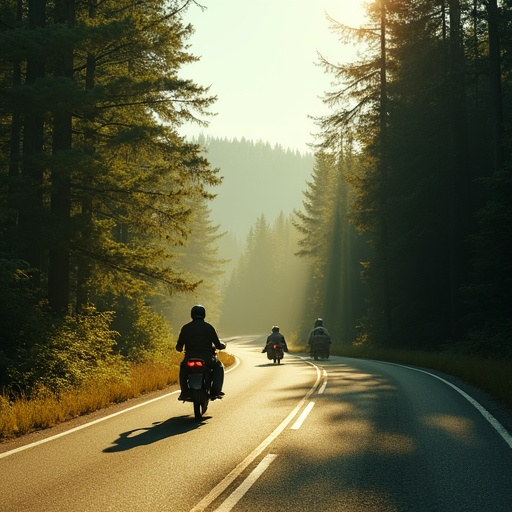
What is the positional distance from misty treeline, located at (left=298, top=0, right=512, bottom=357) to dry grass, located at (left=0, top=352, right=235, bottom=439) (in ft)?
50.5

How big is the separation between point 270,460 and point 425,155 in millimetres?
29843

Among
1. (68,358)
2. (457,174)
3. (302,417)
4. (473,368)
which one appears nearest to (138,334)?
(68,358)

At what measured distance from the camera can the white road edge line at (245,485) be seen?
6.18m

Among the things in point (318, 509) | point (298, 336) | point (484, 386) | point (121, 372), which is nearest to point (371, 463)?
point (318, 509)

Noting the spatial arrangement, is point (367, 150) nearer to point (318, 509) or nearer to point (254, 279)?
point (318, 509)

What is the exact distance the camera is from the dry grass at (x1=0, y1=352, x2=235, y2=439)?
35.5 ft

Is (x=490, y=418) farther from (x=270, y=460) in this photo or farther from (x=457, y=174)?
(x=457, y=174)

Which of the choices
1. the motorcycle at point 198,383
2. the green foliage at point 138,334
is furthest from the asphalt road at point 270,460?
the green foliage at point 138,334

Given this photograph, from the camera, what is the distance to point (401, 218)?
126 ft

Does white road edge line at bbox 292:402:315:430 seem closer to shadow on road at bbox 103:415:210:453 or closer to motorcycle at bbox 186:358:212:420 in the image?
shadow on road at bbox 103:415:210:453

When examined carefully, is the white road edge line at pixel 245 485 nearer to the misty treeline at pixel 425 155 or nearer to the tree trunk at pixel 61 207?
the tree trunk at pixel 61 207

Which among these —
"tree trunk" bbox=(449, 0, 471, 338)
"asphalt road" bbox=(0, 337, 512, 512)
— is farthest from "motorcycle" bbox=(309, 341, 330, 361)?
"asphalt road" bbox=(0, 337, 512, 512)

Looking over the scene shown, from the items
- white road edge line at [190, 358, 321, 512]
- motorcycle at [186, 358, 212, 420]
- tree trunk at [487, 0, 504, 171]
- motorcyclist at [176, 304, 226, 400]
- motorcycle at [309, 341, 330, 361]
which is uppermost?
tree trunk at [487, 0, 504, 171]

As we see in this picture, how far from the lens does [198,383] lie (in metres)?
11.9
